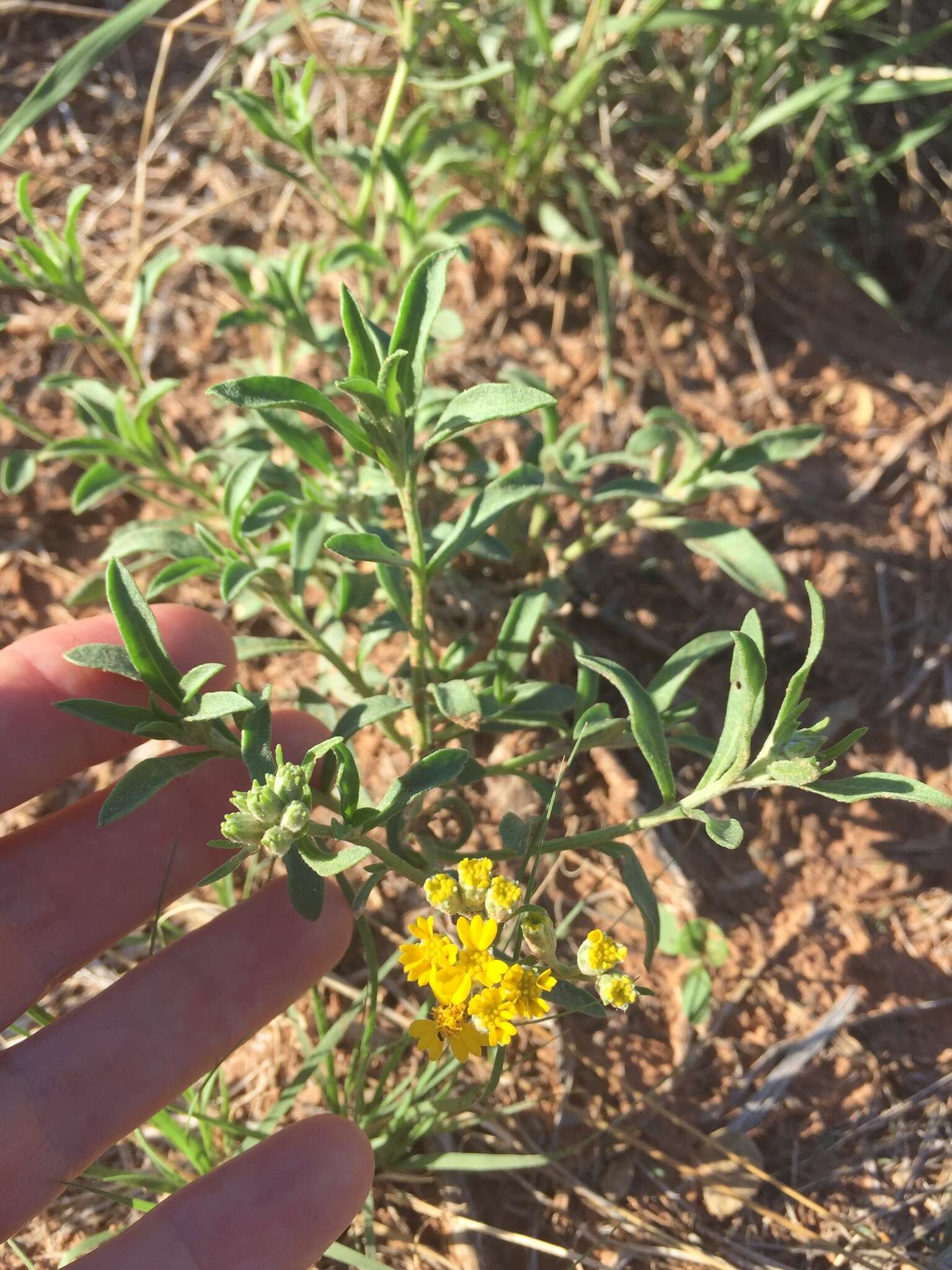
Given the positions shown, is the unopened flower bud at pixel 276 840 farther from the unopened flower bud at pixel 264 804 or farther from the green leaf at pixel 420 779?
the green leaf at pixel 420 779

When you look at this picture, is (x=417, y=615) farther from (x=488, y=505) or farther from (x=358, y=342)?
(x=358, y=342)

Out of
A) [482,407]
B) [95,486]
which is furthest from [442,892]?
[95,486]

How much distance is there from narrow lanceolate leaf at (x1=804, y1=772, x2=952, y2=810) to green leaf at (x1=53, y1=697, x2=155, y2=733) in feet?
3.76

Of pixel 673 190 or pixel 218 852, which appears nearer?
pixel 218 852

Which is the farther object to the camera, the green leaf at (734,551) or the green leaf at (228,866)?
the green leaf at (734,551)

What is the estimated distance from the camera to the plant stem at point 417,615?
1850mm

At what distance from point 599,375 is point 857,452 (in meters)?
0.84

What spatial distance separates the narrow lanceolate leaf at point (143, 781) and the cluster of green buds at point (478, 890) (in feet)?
1.61

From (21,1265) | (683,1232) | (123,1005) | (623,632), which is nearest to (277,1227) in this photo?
(123,1005)

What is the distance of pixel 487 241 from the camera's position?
10.8 ft

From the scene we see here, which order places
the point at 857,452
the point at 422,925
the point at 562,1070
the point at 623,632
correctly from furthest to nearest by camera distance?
the point at 857,452, the point at 623,632, the point at 562,1070, the point at 422,925

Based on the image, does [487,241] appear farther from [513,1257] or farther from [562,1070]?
[513,1257]

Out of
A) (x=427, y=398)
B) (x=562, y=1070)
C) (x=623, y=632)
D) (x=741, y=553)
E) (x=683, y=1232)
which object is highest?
(x=427, y=398)

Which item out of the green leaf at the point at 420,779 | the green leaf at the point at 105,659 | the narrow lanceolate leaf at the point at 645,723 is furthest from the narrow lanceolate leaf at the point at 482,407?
the green leaf at the point at 105,659
